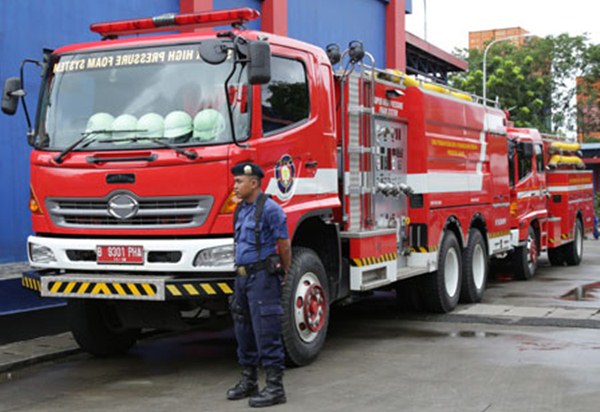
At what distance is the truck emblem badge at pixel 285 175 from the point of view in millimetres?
8124

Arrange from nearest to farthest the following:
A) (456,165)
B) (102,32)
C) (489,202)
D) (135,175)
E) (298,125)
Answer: (135,175) < (298,125) < (102,32) < (456,165) < (489,202)

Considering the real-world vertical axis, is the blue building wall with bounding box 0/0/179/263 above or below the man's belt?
above

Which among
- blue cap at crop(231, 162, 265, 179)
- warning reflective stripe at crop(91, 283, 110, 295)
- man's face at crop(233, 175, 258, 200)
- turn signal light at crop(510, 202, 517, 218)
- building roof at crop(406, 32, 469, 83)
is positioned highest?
building roof at crop(406, 32, 469, 83)

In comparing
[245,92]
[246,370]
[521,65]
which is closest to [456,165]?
[245,92]

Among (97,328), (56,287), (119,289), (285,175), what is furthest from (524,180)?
(56,287)

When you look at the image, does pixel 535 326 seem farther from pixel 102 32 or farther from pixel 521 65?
pixel 521 65

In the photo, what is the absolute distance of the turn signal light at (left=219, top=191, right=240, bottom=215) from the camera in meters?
7.63

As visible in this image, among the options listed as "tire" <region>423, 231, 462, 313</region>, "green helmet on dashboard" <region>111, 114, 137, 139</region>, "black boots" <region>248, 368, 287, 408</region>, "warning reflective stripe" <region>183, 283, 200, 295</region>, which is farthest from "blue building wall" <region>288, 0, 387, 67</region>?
"black boots" <region>248, 368, 287, 408</region>

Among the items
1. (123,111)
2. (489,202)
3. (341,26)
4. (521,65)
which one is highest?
(521,65)

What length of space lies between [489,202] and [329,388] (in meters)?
6.92

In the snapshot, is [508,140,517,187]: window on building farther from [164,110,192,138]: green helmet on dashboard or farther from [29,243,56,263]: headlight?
[29,243,56,263]: headlight

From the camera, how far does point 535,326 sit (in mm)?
10781

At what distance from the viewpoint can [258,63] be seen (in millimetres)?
7449

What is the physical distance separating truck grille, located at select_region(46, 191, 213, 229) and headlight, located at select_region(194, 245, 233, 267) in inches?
10.2
